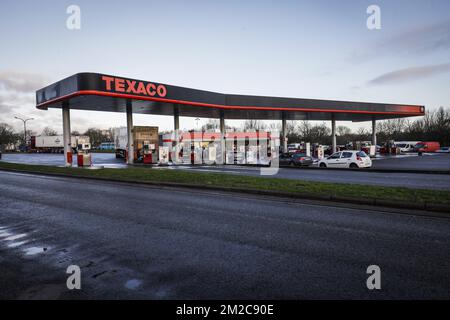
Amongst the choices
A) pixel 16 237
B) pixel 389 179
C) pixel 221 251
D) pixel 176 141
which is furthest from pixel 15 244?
pixel 176 141

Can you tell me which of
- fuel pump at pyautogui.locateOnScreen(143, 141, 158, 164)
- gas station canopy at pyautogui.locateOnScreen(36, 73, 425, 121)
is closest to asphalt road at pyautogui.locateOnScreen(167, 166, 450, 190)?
gas station canopy at pyautogui.locateOnScreen(36, 73, 425, 121)

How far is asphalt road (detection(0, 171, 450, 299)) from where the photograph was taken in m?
3.45

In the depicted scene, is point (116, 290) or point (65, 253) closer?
point (116, 290)

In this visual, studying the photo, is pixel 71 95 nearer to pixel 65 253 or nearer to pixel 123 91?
pixel 123 91

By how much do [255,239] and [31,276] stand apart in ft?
11.6

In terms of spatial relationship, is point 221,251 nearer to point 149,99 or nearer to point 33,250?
point 33,250

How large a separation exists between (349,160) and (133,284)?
20.1 metres

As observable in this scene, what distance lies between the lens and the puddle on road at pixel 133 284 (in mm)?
3502

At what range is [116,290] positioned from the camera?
3.43m

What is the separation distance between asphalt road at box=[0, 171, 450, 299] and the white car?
13965mm

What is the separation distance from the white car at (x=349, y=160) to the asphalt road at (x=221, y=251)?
45.8 ft

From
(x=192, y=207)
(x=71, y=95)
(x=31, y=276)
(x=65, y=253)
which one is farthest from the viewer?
(x=71, y=95)

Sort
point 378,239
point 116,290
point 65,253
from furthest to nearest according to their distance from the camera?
point 378,239 < point 65,253 < point 116,290
